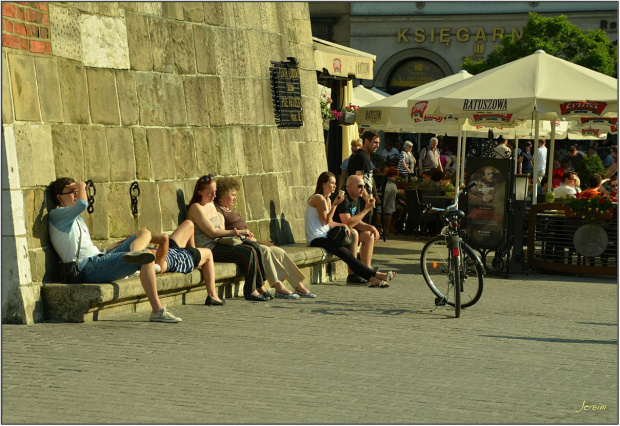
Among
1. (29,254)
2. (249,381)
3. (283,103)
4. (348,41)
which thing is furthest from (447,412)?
(348,41)

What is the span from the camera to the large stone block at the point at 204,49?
11836mm

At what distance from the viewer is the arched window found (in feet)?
158

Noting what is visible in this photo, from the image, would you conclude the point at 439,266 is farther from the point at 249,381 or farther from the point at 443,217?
the point at 249,381

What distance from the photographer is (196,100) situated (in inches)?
464

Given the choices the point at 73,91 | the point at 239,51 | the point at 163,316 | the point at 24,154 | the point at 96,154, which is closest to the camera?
the point at 24,154

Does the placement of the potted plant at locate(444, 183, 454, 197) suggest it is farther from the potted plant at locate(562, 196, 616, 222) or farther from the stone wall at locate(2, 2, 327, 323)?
the potted plant at locate(562, 196, 616, 222)

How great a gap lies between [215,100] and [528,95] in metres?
4.45

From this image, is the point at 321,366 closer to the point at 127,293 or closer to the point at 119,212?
the point at 127,293

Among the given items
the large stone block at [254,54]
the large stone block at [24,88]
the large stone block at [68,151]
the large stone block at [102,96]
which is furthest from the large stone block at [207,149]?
the large stone block at [24,88]

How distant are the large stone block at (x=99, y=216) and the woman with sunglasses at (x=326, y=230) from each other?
3.02 m

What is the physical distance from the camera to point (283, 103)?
13.7 meters

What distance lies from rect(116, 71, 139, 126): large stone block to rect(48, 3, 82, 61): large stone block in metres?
0.68

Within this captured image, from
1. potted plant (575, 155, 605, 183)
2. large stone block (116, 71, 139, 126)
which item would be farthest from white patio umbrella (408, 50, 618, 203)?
potted plant (575, 155, 605, 183)

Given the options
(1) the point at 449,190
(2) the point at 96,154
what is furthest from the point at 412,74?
(2) the point at 96,154
